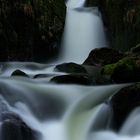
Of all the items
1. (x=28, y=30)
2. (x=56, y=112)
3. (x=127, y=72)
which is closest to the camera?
(x=56, y=112)

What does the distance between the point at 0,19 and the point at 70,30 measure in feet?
9.44

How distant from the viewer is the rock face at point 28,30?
45.7ft

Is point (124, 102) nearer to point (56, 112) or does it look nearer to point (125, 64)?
point (56, 112)

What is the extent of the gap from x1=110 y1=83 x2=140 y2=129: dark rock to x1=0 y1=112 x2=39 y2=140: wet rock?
1.40 meters

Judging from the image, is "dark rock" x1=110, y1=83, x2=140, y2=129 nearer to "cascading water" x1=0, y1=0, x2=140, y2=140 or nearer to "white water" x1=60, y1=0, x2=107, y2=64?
"cascading water" x1=0, y1=0, x2=140, y2=140

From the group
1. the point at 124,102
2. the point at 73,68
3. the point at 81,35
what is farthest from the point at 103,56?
the point at 124,102

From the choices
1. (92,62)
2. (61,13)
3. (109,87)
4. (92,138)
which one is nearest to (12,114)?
(92,138)

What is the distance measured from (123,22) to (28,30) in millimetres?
2627

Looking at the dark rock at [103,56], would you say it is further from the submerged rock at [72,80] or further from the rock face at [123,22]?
the submerged rock at [72,80]

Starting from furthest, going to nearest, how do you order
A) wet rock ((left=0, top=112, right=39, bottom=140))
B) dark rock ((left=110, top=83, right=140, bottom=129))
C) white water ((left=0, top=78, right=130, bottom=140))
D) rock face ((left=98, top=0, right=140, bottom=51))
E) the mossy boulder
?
rock face ((left=98, top=0, right=140, bottom=51)) < the mossy boulder < dark rock ((left=110, top=83, right=140, bottom=129)) < white water ((left=0, top=78, right=130, bottom=140)) < wet rock ((left=0, top=112, right=39, bottom=140))

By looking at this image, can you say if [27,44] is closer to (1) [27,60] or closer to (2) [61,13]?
(1) [27,60]

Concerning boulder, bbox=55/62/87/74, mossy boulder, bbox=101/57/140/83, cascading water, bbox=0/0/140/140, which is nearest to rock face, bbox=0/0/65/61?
boulder, bbox=55/62/87/74

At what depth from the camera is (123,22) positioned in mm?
14719

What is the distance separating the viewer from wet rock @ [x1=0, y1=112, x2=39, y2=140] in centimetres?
736
